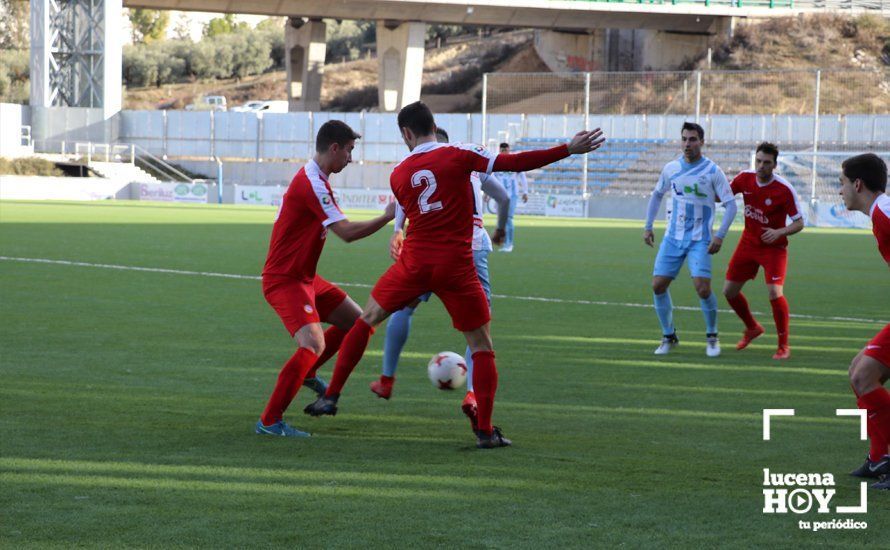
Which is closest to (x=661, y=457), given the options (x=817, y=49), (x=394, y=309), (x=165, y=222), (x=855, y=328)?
(x=394, y=309)

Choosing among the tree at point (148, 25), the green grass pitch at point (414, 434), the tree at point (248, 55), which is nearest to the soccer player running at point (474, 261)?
the green grass pitch at point (414, 434)

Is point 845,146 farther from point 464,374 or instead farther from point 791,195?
point 464,374

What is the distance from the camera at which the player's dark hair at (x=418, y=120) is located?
6.91 m

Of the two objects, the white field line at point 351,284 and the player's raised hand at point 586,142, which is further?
the white field line at point 351,284

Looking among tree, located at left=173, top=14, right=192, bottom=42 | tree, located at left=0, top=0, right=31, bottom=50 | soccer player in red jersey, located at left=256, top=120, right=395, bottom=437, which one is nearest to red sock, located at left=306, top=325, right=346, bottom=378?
soccer player in red jersey, located at left=256, top=120, right=395, bottom=437

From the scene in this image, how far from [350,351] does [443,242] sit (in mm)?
880

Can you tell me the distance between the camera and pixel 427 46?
92.1 m

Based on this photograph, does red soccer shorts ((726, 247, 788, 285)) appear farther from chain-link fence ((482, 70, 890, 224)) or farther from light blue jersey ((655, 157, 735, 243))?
chain-link fence ((482, 70, 890, 224))

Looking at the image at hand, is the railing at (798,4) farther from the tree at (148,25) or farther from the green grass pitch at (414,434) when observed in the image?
the tree at (148,25)

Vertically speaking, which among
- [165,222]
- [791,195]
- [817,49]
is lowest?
[165,222]

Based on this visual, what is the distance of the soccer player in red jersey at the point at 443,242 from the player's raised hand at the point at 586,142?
0.37m

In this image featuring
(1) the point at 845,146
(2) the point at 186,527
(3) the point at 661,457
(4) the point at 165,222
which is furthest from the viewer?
(1) the point at 845,146

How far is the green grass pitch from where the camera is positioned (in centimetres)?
516

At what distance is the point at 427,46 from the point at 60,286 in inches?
3098
